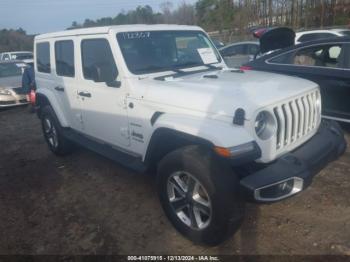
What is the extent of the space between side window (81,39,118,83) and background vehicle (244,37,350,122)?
2.80 m

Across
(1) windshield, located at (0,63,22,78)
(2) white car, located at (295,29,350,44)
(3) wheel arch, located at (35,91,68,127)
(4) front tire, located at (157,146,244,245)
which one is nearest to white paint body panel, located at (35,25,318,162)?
(4) front tire, located at (157,146,244,245)

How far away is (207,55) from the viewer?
179 inches

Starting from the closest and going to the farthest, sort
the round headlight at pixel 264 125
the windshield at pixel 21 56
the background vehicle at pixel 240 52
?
the round headlight at pixel 264 125 < the background vehicle at pixel 240 52 < the windshield at pixel 21 56

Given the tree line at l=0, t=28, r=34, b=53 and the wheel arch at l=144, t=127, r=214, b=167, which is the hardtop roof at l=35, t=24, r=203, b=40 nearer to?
the wheel arch at l=144, t=127, r=214, b=167

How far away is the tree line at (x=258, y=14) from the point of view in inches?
832

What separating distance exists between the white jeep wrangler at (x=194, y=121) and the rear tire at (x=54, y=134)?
72cm

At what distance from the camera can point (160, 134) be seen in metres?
3.33

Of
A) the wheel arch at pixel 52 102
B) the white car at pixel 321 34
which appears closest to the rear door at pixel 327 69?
the wheel arch at pixel 52 102

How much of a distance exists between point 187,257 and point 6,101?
944 cm

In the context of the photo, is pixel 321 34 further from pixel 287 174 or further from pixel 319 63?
pixel 287 174

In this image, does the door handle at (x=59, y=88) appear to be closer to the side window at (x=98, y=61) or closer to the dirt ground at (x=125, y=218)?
the side window at (x=98, y=61)

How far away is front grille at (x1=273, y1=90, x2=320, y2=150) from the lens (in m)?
3.06

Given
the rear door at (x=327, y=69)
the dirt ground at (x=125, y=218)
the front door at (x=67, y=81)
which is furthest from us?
the rear door at (x=327, y=69)

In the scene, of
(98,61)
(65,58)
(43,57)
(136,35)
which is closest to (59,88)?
(65,58)
